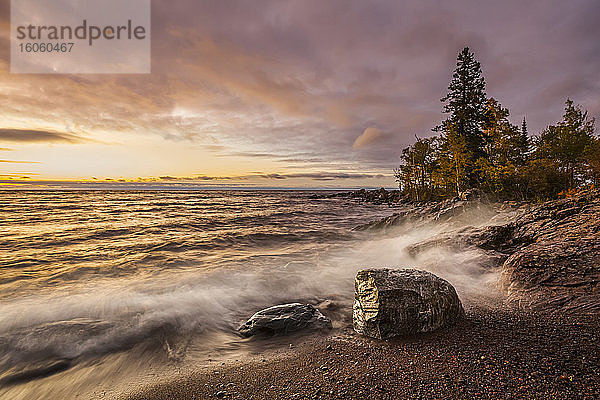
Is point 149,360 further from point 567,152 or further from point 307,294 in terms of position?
point 567,152

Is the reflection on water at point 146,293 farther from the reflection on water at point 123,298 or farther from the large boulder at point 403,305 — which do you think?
the large boulder at point 403,305

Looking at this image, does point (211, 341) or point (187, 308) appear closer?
point (211, 341)

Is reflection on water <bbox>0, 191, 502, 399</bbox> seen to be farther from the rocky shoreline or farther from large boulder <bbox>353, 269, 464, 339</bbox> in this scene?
large boulder <bbox>353, 269, 464, 339</bbox>

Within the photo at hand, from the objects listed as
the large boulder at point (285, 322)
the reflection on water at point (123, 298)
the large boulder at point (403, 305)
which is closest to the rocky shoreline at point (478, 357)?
the large boulder at point (403, 305)

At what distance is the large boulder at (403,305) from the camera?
4.47 meters

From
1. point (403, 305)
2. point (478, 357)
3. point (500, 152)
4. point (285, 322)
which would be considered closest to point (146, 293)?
point (285, 322)

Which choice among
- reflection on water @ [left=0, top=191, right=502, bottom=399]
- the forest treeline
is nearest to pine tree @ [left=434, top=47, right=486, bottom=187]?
the forest treeline

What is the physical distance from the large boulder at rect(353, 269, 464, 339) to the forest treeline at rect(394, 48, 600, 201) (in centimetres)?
2195

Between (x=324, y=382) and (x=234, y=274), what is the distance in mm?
7751

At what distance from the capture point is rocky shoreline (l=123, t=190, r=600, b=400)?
3.11 meters

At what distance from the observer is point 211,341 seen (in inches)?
225

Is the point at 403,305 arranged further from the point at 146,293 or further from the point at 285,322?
the point at 146,293

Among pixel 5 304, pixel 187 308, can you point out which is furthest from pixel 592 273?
pixel 5 304

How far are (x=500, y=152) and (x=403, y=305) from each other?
2938cm
